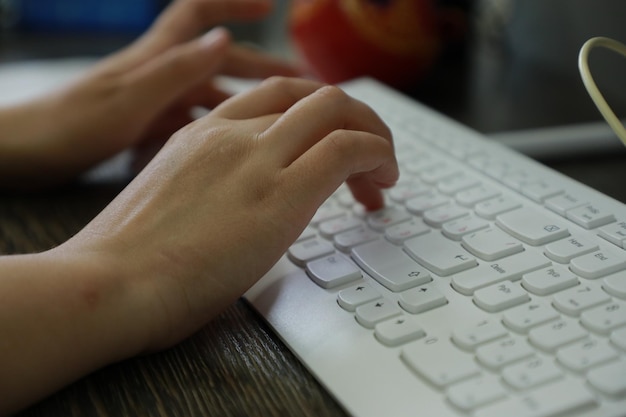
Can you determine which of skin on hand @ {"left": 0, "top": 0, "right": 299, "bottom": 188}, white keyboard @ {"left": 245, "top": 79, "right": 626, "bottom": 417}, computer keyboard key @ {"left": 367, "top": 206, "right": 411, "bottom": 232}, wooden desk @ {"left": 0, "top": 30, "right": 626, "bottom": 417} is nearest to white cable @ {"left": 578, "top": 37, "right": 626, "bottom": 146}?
white keyboard @ {"left": 245, "top": 79, "right": 626, "bottom": 417}

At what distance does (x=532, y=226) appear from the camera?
18.7 inches

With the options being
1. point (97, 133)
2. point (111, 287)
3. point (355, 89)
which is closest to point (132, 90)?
point (97, 133)

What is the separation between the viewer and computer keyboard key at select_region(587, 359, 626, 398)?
1.10 feet

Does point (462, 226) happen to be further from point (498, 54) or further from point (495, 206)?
point (498, 54)

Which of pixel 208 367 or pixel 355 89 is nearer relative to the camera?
pixel 208 367

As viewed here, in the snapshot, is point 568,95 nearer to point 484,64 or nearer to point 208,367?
point 484,64

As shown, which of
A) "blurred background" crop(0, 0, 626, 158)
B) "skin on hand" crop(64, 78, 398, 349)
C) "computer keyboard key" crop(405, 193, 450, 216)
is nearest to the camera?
"skin on hand" crop(64, 78, 398, 349)

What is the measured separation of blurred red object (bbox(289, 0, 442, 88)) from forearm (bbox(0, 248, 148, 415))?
56 centimetres

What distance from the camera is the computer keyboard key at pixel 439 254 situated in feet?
1.46

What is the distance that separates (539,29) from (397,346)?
2.44ft

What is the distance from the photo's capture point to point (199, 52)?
0.73 m

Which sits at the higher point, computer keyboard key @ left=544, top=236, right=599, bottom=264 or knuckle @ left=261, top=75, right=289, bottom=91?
knuckle @ left=261, top=75, right=289, bottom=91

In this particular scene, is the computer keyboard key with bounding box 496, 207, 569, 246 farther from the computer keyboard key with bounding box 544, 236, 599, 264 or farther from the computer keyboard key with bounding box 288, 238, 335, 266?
the computer keyboard key with bounding box 288, 238, 335, 266

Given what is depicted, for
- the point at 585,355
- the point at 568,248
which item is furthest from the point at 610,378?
the point at 568,248
